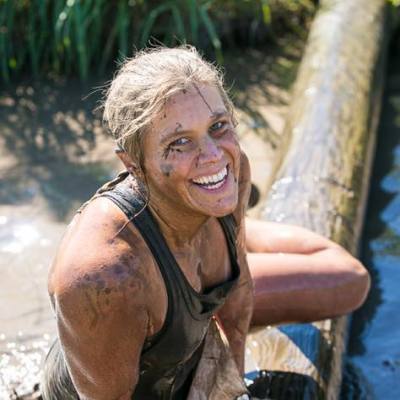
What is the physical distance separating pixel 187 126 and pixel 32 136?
366 cm

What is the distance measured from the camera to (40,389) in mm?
3039

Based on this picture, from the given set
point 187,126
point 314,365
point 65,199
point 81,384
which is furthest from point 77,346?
point 65,199

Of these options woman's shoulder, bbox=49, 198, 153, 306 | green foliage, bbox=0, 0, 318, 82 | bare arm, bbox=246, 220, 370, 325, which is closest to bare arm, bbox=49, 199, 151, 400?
woman's shoulder, bbox=49, 198, 153, 306

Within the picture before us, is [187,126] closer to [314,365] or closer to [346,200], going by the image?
[314,365]

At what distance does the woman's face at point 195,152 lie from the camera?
7.22 feet

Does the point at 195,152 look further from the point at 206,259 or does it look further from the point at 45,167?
the point at 45,167

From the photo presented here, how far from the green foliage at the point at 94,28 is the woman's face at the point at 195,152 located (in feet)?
12.7

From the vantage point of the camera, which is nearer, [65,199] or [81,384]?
[81,384]

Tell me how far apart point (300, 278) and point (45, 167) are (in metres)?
2.33

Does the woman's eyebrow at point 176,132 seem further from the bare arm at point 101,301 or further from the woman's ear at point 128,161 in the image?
the bare arm at point 101,301

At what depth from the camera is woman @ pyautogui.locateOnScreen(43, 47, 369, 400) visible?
2.18 meters

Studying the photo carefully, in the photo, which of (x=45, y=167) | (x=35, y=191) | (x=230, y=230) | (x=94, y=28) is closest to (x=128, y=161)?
(x=230, y=230)

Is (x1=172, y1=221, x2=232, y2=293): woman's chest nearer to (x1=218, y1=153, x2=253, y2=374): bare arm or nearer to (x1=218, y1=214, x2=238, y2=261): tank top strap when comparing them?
(x1=218, y1=214, x2=238, y2=261): tank top strap

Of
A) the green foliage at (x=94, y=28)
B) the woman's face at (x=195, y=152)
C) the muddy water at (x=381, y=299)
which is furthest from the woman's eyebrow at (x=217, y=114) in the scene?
the green foliage at (x=94, y=28)
